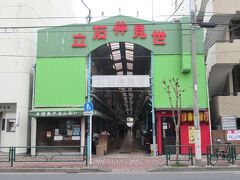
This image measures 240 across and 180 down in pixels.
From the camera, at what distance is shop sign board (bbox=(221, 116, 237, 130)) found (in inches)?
883

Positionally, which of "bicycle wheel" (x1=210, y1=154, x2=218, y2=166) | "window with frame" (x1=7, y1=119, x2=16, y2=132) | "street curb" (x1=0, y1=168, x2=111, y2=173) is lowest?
"street curb" (x1=0, y1=168, x2=111, y2=173)

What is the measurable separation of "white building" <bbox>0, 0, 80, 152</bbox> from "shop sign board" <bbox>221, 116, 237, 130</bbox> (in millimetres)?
12977

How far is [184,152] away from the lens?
73.4ft

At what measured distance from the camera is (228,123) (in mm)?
22531

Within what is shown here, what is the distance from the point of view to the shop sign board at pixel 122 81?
22.6 m

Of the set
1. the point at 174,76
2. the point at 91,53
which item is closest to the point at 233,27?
the point at 174,76

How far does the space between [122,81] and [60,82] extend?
14.1 feet

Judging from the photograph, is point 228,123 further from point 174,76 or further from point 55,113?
point 55,113

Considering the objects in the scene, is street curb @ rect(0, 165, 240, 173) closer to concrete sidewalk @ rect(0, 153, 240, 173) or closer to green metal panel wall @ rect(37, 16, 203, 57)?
concrete sidewalk @ rect(0, 153, 240, 173)

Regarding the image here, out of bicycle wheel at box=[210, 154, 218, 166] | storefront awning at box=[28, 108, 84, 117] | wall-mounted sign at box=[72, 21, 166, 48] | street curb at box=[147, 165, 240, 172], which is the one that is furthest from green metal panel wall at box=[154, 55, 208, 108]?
street curb at box=[147, 165, 240, 172]

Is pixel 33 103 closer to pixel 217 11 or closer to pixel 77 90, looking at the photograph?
pixel 77 90

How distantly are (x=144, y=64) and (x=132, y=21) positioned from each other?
6.92 m

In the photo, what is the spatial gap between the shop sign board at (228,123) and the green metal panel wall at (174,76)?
1.57 m

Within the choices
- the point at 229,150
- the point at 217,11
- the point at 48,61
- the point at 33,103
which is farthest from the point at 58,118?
the point at 217,11
